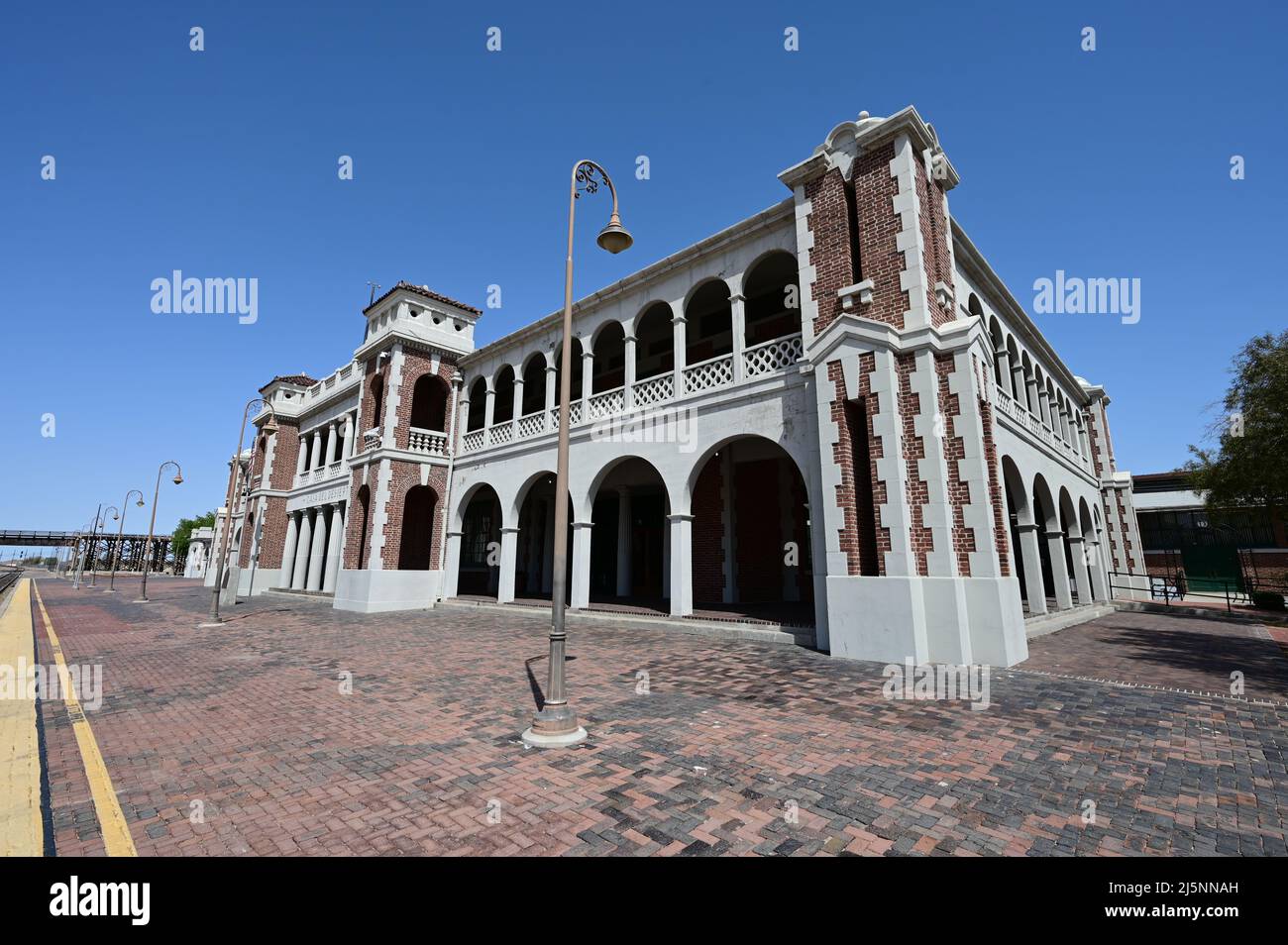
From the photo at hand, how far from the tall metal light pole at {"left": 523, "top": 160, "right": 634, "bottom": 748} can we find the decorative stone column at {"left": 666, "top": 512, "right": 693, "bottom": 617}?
6.39 metres

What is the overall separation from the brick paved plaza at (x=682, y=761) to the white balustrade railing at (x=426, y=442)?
37.7ft

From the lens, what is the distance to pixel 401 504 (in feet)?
61.7

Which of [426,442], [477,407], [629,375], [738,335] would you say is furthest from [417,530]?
[738,335]

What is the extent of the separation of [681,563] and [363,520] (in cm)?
1345

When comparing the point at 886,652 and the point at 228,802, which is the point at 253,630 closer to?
the point at 228,802

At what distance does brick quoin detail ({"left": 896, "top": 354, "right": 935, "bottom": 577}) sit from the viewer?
28.7 feet

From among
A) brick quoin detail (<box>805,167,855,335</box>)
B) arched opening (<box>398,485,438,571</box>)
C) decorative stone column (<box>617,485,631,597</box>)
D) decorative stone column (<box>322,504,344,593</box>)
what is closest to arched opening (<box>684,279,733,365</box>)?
brick quoin detail (<box>805,167,855,335</box>)

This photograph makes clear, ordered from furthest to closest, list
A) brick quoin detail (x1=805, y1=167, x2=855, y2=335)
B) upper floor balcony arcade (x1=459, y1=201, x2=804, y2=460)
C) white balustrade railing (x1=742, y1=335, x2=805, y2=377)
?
upper floor balcony arcade (x1=459, y1=201, x2=804, y2=460), white balustrade railing (x1=742, y1=335, x2=805, y2=377), brick quoin detail (x1=805, y1=167, x2=855, y2=335)

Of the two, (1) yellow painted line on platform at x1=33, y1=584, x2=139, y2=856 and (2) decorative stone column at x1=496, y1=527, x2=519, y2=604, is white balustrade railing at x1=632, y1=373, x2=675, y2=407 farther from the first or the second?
(1) yellow painted line on platform at x1=33, y1=584, x2=139, y2=856

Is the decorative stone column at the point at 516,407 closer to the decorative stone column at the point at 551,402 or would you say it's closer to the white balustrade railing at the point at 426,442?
the decorative stone column at the point at 551,402

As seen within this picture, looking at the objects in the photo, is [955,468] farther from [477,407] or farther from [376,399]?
[376,399]
